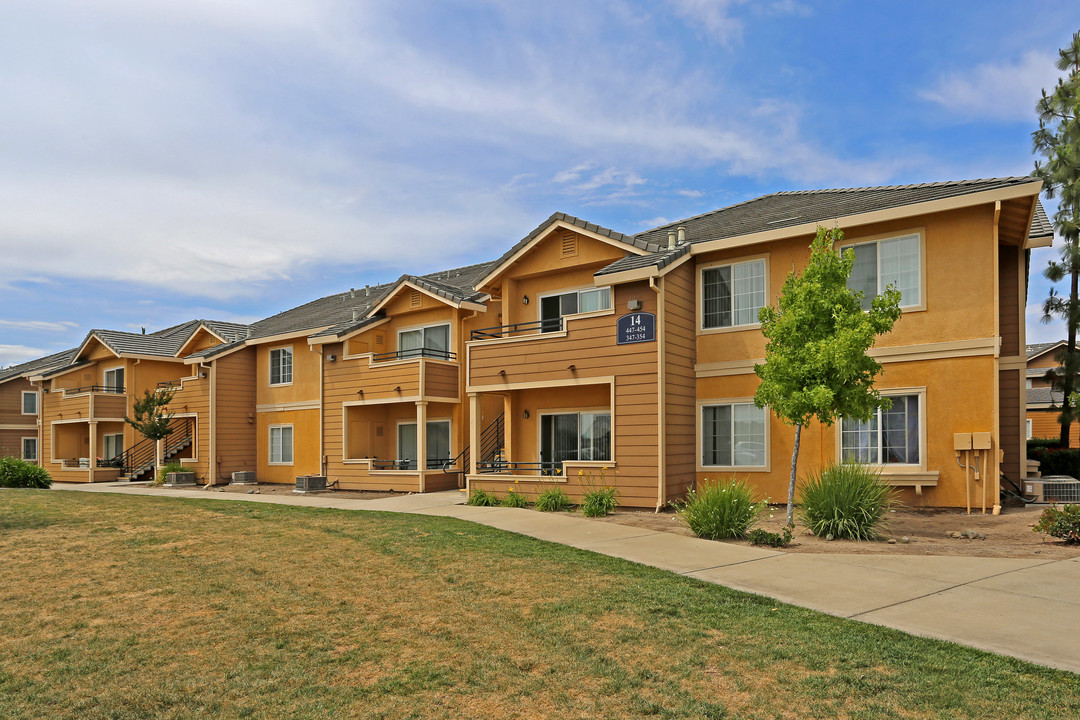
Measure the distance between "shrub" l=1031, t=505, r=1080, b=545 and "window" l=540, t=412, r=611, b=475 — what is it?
9.76m

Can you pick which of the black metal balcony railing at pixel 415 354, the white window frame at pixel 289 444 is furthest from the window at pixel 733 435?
the white window frame at pixel 289 444

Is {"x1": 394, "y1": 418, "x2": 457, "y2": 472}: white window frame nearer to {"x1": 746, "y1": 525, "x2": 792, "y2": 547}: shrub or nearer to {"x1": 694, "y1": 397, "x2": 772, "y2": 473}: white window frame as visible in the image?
{"x1": 694, "y1": 397, "x2": 772, "y2": 473}: white window frame

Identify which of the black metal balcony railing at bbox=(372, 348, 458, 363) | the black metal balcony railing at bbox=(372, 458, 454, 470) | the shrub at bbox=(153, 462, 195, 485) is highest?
the black metal balcony railing at bbox=(372, 348, 458, 363)

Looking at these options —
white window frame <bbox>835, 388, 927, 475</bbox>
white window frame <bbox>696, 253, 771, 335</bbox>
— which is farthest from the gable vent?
white window frame <bbox>835, 388, 927, 475</bbox>

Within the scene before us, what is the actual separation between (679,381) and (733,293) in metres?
2.54

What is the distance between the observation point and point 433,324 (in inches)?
993

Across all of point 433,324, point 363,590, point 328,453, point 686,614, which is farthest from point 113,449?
point 686,614

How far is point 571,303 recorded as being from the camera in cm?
2066

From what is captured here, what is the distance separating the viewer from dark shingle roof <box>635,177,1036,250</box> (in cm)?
1576

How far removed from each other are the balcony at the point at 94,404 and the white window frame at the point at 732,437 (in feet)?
90.9

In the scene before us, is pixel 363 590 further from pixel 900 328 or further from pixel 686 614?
pixel 900 328

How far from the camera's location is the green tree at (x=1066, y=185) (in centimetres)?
1916

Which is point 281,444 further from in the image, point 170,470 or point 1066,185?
point 1066,185

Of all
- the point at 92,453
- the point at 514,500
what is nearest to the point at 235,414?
the point at 92,453
